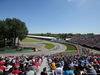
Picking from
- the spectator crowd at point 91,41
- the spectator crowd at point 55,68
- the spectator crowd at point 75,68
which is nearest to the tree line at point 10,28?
the spectator crowd at point 55,68

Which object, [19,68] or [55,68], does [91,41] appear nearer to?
[55,68]

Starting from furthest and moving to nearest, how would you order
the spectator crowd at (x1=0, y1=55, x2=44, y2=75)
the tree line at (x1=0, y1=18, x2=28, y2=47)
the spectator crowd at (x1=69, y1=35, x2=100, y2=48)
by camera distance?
the tree line at (x1=0, y1=18, x2=28, y2=47) < the spectator crowd at (x1=69, y1=35, x2=100, y2=48) < the spectator crowd at (x1=0, y1=55, x2=44, y2=75)

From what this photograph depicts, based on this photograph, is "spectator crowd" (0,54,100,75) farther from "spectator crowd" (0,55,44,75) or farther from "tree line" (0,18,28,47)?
"tree line" (0,18,28,47)

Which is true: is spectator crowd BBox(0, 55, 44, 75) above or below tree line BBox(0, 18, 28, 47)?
below

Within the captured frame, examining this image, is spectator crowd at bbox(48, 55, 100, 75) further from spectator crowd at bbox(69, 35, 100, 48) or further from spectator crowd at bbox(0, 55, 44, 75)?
spectator crowd at bbox(69, 35, 100, 48)

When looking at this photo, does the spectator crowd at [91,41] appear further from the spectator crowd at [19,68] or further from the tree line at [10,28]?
the tree line at [10,28]

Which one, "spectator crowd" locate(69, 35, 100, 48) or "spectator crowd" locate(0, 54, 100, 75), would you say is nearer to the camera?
"spectator crowd" locate(0, 54, 100, 75)

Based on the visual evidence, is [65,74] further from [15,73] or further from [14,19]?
[14,19]

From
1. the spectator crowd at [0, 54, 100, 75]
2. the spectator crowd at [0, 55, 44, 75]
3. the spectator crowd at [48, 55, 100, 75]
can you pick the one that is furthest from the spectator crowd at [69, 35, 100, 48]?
the spectator crowd at [0, 55, 44, 75]

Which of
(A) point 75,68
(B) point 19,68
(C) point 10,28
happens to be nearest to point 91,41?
(C) point 10,28

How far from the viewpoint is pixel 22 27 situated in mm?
49312

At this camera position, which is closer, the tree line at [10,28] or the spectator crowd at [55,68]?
the spectator crowd at [55,68]

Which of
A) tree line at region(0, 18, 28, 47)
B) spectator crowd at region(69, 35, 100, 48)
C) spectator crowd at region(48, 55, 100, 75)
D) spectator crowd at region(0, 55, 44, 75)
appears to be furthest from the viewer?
tree line at region(0, 18, 28, 47)

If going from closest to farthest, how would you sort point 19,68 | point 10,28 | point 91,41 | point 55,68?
point 19,68
point 55,68
point 10,28
point 91,41
